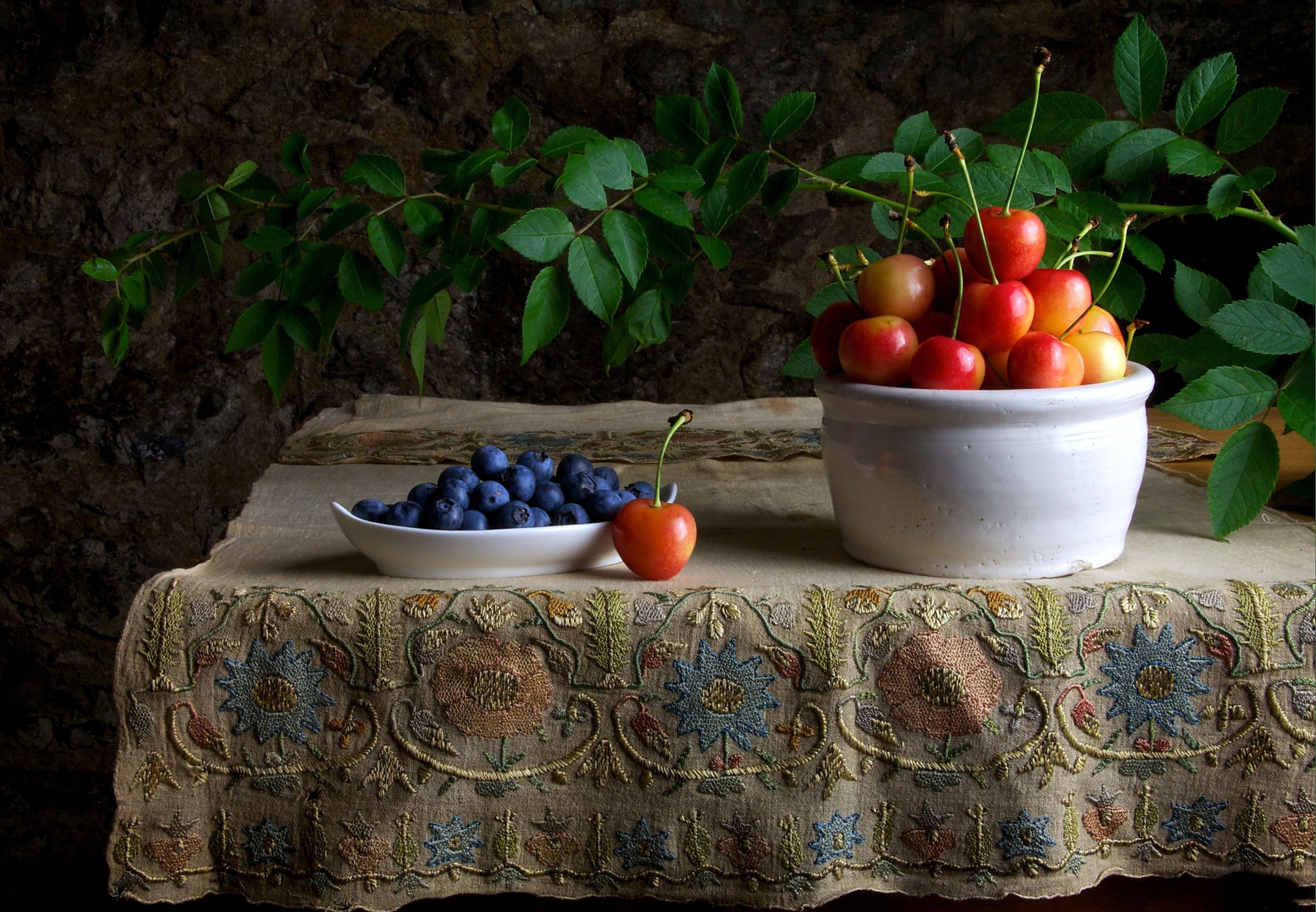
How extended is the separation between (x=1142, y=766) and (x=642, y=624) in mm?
331

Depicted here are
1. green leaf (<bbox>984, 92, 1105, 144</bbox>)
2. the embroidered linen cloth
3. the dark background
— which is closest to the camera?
the embroidered linen cloth

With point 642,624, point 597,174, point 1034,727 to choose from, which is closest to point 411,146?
point 597,174

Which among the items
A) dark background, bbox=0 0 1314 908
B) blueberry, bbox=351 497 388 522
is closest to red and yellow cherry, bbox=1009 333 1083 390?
blueberry, bbox=351 497 388 522

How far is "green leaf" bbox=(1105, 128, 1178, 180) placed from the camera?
2.78ft

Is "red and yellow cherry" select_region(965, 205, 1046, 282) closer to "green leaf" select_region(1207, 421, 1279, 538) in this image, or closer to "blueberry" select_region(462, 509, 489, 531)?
"green leaf" select_region(1207, 421, 1279, 538)

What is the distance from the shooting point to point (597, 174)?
761mm

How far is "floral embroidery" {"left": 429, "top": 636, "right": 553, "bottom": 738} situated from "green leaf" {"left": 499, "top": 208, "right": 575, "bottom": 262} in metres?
0.26

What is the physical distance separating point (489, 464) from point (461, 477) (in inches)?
1.7

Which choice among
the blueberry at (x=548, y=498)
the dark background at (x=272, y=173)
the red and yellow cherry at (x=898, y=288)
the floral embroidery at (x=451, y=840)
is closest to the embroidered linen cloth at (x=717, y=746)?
the floral embroidery at (x=451, y=840)

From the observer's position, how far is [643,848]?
0.69 m

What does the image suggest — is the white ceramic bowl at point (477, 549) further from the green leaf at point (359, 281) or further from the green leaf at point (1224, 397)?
the green leaf at point (1224, 397)

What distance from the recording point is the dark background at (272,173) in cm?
202

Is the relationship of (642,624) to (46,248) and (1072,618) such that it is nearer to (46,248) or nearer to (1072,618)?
(1072,618)

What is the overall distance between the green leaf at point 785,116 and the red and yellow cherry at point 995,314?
176mm
